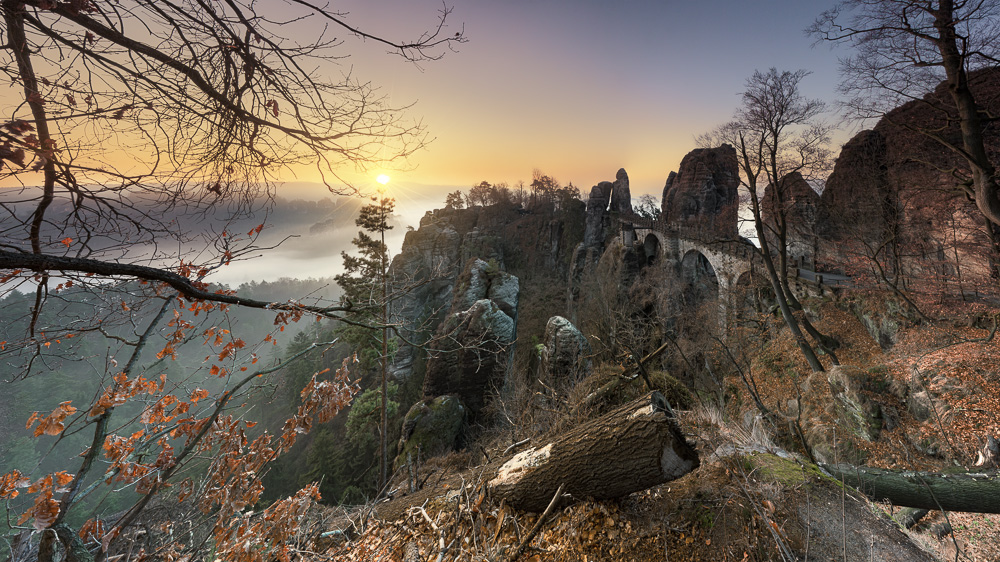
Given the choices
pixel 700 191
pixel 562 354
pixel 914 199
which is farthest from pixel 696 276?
pixel 562 354

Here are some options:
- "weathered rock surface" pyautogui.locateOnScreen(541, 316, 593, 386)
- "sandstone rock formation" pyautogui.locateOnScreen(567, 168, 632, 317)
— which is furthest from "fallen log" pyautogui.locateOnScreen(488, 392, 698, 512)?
"sandstone rock formation" pyautogui.locateOnScreen(567, 168, 632, 317)

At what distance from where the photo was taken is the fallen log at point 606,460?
2.51 meters

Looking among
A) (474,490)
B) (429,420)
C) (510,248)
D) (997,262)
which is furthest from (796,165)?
(510,248)

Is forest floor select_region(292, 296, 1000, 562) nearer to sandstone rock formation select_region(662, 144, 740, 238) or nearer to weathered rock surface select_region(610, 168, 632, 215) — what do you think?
sandstone rock formation select_region(662, 144, 740, 238)

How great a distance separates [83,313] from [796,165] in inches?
536

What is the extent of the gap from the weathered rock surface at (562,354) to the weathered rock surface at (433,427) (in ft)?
14.0

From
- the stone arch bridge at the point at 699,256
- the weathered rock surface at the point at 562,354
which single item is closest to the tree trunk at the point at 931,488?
the weathered rock surface at the point at 562,354

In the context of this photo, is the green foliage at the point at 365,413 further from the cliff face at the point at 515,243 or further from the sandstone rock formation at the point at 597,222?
the sandstone rock formation at the point at 597,222

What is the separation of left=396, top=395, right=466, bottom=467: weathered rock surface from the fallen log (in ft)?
34.1

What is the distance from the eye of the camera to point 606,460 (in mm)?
2686

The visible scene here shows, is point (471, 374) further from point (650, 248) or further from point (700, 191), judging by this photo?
point (700, 191)

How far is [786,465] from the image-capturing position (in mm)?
3242

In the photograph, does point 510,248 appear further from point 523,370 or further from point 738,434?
point 738,434

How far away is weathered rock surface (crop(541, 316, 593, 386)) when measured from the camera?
39.5ft
